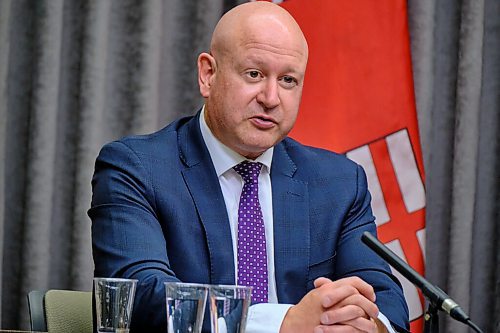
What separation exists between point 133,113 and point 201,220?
1.08 m

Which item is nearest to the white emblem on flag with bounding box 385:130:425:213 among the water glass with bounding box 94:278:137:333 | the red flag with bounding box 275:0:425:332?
the red flag with bounding box 275:0:425:332

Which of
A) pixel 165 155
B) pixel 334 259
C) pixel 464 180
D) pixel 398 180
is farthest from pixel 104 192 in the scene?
pixel 464 180

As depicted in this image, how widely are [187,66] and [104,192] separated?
118 cm

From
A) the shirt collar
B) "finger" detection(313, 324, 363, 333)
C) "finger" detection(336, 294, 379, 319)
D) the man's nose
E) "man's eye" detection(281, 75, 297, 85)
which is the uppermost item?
"man's eye" detection(281, 75, 297, 85)

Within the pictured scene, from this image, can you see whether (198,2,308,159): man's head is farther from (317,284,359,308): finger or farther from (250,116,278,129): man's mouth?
(317,284,359,308): finger

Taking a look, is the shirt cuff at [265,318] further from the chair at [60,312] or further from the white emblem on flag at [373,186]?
the white emblem on flag at [373,186]

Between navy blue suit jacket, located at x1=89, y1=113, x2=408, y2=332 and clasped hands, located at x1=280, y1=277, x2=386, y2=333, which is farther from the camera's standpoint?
navy blue suit jacket, located at x1=89, y1=113, x2=408, y2=332

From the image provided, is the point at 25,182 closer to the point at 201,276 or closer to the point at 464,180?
the point at 201,276

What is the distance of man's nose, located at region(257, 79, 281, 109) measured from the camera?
2217mm

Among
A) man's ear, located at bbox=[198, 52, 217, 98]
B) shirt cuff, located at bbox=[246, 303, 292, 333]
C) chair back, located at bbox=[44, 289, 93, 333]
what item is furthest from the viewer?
man's ear, located at bbox=[198, 52, 217, 98]

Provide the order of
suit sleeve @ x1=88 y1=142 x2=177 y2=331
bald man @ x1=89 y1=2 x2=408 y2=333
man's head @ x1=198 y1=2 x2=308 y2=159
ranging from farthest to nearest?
1. man's head @ x1=198 y1=2 x2=308 y2=159
2. bald man @ x1=89 y1=2 x2=408 y2=333
3. suit sleeve @ x1=88 y1=142 x2=177 y2=331

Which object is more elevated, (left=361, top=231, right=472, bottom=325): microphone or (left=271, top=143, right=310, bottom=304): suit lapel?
(left=271, top=143, right=310, bottom=304): suit lapel

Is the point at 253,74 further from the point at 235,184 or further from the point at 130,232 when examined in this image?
the point at 130,232

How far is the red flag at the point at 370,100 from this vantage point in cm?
299
